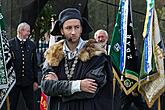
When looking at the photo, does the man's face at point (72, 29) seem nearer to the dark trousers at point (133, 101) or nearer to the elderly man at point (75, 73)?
the elderly man at point (75, 73)

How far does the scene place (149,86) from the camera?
625cm

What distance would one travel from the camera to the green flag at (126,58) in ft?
21.2

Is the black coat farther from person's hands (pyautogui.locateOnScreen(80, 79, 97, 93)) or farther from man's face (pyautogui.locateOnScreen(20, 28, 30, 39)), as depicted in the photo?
person's hands (pyautogui.locateOnScreen(80, 79, 97, 93))

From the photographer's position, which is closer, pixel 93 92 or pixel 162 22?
pixel 93 92

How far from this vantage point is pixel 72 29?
311 centimetres

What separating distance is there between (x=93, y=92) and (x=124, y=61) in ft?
11.4

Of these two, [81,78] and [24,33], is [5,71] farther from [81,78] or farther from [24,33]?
[81,78]

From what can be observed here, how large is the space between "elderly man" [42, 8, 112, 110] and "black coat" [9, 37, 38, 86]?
338cm

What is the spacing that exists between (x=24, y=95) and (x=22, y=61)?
0.53 meters

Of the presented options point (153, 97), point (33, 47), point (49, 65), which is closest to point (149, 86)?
point (153, 97)

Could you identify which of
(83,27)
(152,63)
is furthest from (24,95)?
(83,27)

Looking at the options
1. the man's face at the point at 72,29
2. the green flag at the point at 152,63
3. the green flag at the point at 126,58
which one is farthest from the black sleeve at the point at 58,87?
the green flag at the point at 126,58

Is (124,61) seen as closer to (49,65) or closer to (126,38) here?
(126,38)

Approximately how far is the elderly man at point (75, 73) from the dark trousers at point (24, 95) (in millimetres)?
3421
